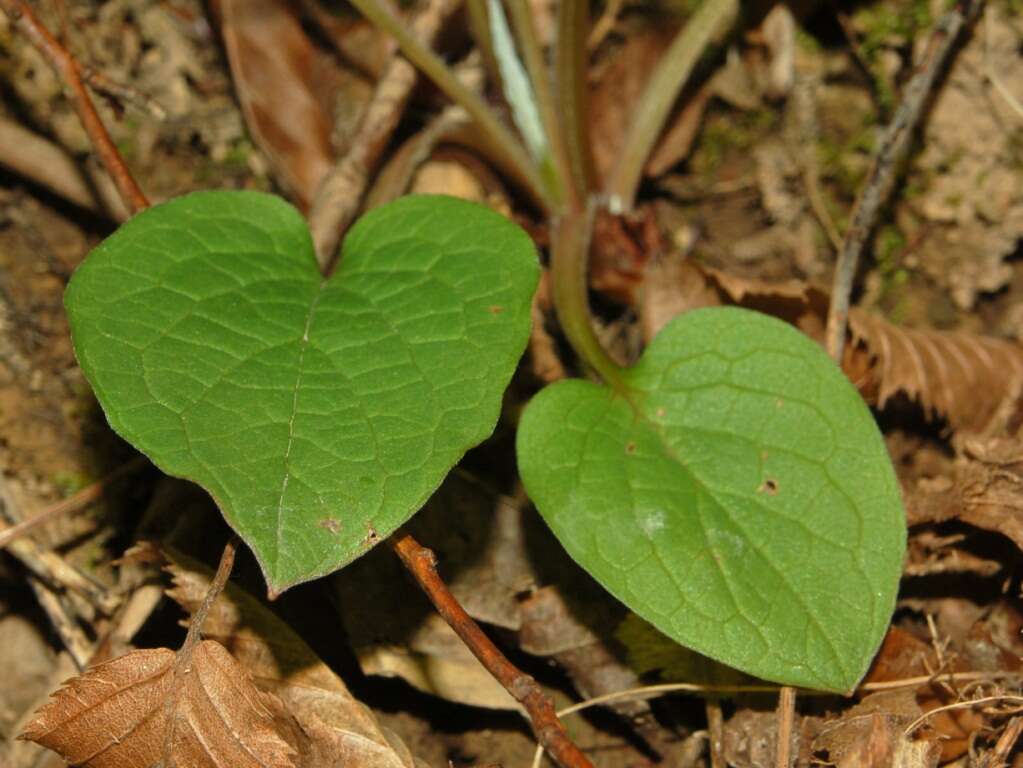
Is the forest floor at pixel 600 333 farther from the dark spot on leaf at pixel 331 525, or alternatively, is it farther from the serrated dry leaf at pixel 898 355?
the dark spot on leaf at pixel 331 525

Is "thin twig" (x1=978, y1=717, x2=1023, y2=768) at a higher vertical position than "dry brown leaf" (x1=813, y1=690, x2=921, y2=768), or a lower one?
lower

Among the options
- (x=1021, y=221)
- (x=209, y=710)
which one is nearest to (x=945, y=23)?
(x=1021, y=221)

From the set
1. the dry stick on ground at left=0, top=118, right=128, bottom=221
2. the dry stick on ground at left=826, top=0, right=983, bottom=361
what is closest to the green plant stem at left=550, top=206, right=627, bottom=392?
the dry stick on ground at left=826, top=0, right=983, bottom=361

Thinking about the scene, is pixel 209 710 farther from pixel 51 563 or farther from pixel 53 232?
pixel 53 232

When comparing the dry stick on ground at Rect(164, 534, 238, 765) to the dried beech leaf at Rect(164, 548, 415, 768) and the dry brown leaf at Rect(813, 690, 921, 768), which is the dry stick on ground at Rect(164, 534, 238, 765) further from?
the dry brown leaf at Rect(813, 690, 921, 768)

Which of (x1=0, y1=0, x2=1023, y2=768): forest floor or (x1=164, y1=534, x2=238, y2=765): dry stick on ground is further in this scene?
(x1=0, y1=0, x2=1023, y2=768): forest floor

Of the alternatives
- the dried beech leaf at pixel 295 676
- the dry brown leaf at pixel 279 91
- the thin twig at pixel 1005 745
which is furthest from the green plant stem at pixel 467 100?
the thin twig at pixel 1005 745
